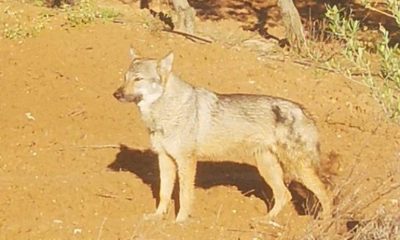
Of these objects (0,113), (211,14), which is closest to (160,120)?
(0,113)

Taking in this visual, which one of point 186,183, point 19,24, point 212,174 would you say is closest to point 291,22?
point 19,24

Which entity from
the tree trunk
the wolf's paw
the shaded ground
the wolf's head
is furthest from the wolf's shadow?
the tree trunk

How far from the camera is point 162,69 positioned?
892 centimetres

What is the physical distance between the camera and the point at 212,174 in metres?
10.3

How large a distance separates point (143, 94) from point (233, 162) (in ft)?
6.33

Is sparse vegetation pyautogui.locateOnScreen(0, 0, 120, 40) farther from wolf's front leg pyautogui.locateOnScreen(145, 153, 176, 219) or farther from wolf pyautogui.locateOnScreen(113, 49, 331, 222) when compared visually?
wolf's front leg pyautogui.locateOnScreen(145, 153, 176, 219)

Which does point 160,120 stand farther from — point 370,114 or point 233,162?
point 370,114

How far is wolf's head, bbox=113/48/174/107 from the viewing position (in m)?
8.84

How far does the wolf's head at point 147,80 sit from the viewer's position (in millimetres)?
8844

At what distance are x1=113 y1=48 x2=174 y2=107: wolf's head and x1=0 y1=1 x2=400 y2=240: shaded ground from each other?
1.01 meters

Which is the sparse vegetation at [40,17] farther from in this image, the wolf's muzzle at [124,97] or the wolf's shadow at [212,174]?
the wolf's muzzle at [124,97]

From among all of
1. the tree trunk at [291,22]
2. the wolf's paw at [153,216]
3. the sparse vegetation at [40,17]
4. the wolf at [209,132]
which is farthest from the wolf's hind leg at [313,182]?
the sparse vegetation at [40,17]

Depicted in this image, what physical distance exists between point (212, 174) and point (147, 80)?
176 cm

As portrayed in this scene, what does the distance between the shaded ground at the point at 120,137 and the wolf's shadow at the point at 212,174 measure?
13mm
